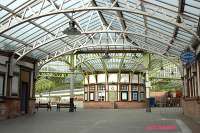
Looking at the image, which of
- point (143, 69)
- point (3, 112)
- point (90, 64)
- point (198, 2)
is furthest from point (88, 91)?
point (198, 2)

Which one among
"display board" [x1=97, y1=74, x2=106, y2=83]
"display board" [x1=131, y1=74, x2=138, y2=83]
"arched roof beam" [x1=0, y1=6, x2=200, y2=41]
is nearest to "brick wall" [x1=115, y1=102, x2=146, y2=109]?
"display board" [x1=131, y1=74, x2=138, y2=83]

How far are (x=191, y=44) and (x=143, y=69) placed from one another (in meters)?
25.7

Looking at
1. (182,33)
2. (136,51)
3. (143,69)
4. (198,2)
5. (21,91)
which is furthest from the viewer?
(143,69)

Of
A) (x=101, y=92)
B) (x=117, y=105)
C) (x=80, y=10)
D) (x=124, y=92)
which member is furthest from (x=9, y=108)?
(x=124, y=92)

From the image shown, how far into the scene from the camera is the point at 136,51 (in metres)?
42.2

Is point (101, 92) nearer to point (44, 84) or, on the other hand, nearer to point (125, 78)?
point (125, 78)

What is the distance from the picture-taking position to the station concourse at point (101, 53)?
16.6 metres

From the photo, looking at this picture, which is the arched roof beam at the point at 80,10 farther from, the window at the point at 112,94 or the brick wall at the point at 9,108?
the window at the point at 112,94

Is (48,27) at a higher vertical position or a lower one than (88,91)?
higher

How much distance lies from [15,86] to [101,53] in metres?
19.6

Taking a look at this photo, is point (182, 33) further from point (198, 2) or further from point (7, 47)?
point (7, 47)

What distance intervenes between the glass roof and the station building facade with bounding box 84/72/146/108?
44.4ft

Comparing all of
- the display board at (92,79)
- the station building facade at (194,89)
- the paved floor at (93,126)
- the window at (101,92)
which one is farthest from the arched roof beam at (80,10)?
the display board at (92,79)

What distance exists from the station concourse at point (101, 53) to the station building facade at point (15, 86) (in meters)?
0.06
